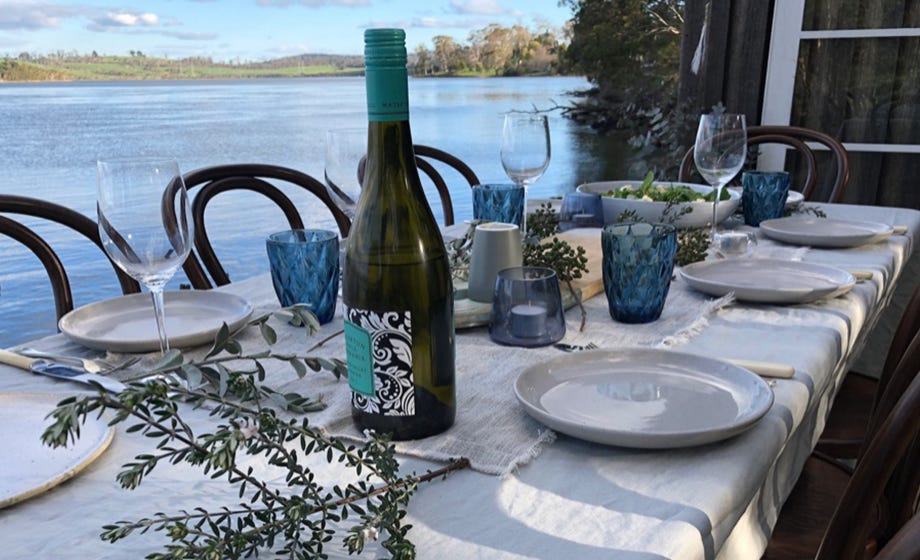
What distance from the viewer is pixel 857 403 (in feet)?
5.18

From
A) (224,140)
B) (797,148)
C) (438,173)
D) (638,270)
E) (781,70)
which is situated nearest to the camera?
(638,270)

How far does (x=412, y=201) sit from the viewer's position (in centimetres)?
71

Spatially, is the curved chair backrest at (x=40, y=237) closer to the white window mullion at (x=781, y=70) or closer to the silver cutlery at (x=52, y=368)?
the silver cutlery at (x=52, y=368)

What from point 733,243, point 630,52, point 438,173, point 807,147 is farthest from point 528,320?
point 630,52

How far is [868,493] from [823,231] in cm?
105

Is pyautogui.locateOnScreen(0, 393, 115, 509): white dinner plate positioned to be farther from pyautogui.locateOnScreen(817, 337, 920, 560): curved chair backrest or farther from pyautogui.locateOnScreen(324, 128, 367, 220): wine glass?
pyautogui.locateOnScreen(817, 337, 920, 560): curved chair backrest

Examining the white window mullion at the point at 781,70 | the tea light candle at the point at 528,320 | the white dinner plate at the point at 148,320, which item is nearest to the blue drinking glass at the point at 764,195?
the tea light candle at the point at 528,320

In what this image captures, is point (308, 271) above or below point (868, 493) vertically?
above

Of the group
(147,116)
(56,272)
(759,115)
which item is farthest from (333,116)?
(56,272)

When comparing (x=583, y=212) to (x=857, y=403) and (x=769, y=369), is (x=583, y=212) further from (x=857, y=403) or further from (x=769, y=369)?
(x=769, y=369)

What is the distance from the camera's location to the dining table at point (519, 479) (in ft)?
1.71

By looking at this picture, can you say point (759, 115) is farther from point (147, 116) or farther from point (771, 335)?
point (147, 116)

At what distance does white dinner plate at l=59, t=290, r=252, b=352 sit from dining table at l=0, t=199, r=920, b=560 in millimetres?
25

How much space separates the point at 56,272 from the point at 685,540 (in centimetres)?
116
